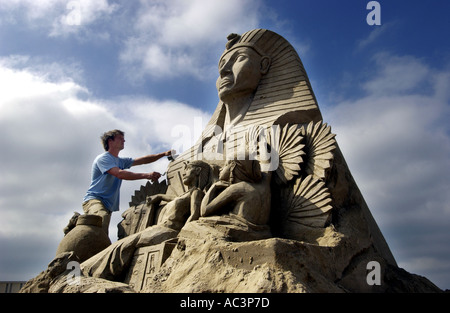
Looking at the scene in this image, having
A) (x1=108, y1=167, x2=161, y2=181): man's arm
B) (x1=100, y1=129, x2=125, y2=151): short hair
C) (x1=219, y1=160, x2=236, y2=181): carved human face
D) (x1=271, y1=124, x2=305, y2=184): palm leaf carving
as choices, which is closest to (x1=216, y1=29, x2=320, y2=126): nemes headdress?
(x1=271, y1=124, x2=305, y2=184): palm leaf carving

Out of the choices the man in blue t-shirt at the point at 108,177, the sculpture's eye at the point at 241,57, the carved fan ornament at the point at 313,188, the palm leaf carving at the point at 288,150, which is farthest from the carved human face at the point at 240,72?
the carved fan ornament at the point at 313,188

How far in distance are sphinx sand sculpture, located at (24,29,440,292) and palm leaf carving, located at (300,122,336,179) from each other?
1 cm

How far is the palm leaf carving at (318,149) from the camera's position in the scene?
12.7 ft

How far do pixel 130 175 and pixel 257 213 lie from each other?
7.17 ft

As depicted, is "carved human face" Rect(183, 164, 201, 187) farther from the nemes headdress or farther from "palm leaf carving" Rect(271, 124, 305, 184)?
the nemes headdress

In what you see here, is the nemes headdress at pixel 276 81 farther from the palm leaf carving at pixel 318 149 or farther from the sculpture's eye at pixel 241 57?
the palm leaf carving at pixel 318 149

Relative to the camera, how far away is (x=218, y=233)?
3367mm

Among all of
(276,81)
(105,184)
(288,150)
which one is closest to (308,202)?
(288,150)

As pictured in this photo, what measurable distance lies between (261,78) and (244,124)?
2.33 ft

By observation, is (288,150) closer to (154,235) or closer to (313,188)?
(313,188)

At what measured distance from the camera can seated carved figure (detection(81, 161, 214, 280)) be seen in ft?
12.8

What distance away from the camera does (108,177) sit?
17.7 ft

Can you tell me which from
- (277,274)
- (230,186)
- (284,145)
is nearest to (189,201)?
(230,186)
